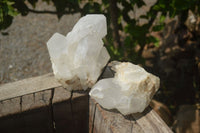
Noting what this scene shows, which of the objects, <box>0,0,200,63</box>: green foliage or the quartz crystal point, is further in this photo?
<box>0,0,200,63</box>: green foliage

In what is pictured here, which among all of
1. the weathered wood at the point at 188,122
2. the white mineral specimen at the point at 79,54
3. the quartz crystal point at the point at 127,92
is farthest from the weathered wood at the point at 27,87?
the weathered wood at the point at 188,122

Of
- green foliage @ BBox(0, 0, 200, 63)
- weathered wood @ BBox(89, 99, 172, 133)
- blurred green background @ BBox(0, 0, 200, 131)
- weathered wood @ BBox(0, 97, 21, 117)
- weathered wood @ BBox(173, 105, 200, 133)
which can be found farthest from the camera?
weathered wood @ BBox(173, 105, 200, 133)

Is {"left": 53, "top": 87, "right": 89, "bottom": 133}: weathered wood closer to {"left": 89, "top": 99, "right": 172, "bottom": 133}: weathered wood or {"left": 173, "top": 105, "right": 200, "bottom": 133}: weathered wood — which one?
{"left": 89, "top": 99, "right": 172, "bottom": 133}: weathered wood

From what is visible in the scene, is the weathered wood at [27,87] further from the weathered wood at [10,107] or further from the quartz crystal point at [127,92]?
the quartz crystal point at [127,92]

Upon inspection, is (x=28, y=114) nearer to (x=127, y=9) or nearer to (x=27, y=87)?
(x=27, y=87)

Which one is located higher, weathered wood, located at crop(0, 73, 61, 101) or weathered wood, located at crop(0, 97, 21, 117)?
weathered wood, located at crop(0, 73, 61, 101)

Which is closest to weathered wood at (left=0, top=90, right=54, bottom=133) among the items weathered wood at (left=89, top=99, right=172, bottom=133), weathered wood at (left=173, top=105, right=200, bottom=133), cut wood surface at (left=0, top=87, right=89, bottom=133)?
cut wood surface at (left=0, top=87, right=89, bottom=133)

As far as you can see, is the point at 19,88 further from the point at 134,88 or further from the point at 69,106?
the point at 134,88
